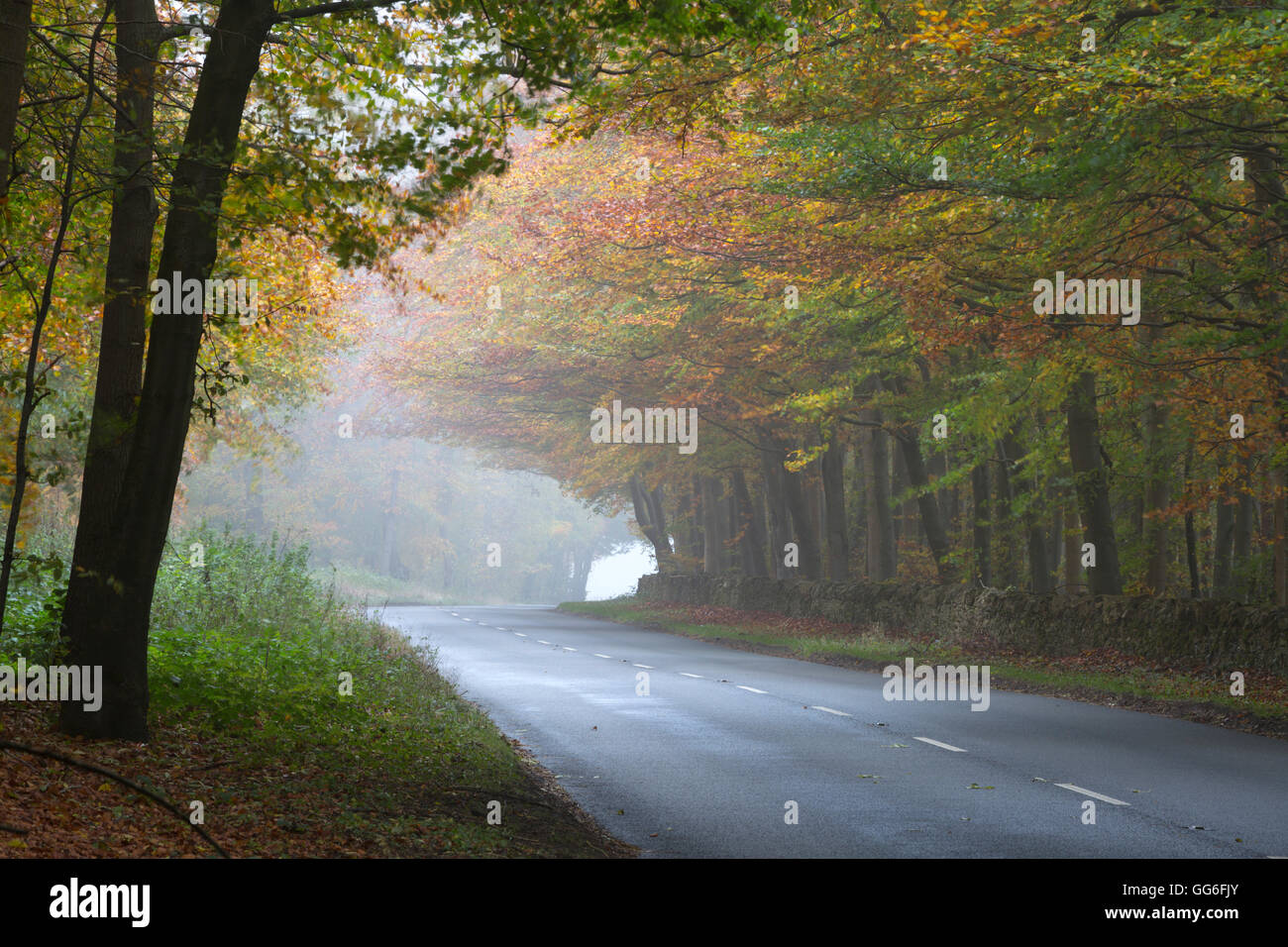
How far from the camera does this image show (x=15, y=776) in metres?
7.52

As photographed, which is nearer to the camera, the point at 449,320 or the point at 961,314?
the point at 961,314

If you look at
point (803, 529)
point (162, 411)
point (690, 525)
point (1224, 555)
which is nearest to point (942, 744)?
point (162, 411)

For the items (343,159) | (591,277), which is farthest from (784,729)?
(591,277)

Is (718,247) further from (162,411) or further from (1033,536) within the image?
(162,411)

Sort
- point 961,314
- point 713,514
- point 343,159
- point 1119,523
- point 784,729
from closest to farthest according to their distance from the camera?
point 343,159
point 784,729
point 961,314
point 1119,523
point 713,514

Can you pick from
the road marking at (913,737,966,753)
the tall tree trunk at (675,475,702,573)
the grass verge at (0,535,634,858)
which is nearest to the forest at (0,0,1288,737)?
the grass verge at (0,535,634,858)

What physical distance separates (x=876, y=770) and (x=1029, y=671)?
9834mm

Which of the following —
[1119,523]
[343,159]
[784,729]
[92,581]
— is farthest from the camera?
[1119,523]

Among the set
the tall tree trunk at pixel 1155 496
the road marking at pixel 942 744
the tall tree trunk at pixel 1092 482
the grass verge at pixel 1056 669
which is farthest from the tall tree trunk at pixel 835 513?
the road marking at pixel 942 744

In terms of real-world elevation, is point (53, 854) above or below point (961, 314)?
below

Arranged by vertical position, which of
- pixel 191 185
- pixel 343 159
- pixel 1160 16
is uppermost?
pixel 1160 16

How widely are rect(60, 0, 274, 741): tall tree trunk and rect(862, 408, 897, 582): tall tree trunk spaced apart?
24.2m

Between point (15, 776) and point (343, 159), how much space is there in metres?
5.93

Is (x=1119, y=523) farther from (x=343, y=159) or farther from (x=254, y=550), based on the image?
(x=343, y=159)
